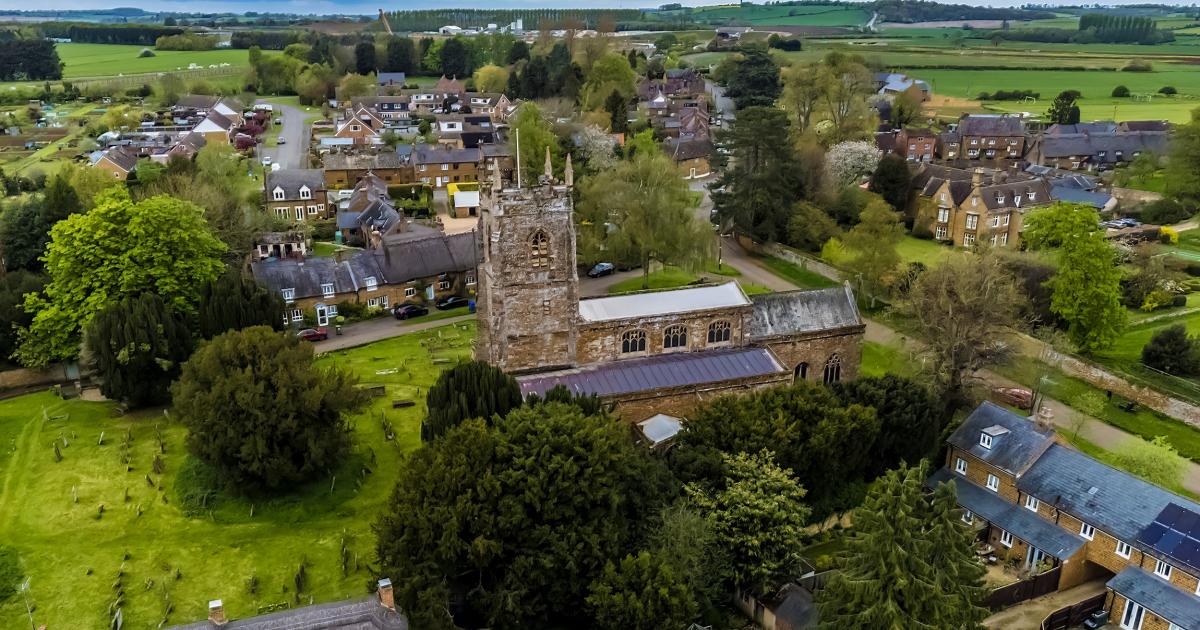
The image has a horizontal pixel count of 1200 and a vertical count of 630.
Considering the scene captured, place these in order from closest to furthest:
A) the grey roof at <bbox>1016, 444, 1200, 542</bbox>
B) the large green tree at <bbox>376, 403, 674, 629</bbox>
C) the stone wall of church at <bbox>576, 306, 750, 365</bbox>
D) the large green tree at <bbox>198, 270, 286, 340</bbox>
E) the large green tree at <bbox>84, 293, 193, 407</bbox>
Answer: the large green tree at <bbox>376, 403, 674, 629</bbox>
the grey roof at <bbox>1016, 444, 1200, 542</bbox>
the stone wall of church at <bbox>576, 306, 750, 365</bbox>
the large green tree at <bbox>84, 293, 193, 407</bbox>
the large green tree at <bbox>198, 270, 286, 340</bbox>

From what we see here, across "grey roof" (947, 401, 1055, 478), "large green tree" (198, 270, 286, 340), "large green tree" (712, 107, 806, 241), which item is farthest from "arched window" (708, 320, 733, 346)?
"large green tree" (712, 107, 806, 241)

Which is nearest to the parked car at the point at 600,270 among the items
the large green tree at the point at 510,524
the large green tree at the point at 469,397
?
the large green tree at the point at 469,397

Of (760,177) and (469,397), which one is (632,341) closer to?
(469,397)

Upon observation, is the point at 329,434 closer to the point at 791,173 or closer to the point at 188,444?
the point at 188,444

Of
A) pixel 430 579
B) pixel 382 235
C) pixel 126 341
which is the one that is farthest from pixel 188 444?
pixel 382 235

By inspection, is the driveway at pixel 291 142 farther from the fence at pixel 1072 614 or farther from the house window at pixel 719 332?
the fence at pixel 1072 614

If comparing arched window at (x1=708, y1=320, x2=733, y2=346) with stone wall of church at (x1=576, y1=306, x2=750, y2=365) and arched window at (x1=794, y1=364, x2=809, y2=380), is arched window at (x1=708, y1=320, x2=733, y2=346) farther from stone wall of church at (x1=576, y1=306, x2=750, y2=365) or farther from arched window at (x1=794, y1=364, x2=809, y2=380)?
arched window at (x1=794, y1=364, x2=809, y2=380)
